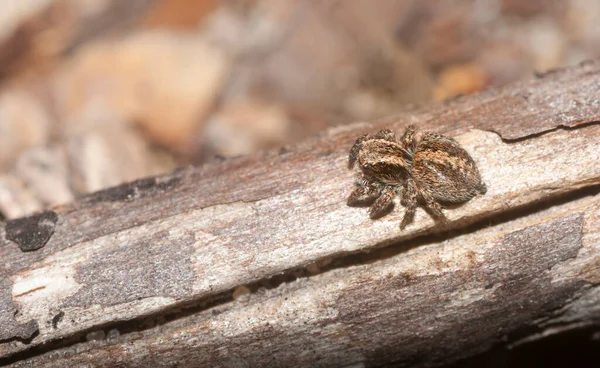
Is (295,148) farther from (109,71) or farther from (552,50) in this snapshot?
(552,50)

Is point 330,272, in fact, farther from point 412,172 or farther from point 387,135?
point 387,135

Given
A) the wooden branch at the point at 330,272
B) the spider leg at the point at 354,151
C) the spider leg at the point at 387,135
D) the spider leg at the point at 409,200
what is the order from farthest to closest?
1. the spider leg at the point at 387,135
2. the spider leg at the point at 354,151
3. the spider leg at the point at 409,200
4. the wooden branch at the point at 330,272

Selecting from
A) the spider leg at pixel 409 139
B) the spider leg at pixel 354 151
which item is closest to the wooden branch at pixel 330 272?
the spider leg at pixel 354 151

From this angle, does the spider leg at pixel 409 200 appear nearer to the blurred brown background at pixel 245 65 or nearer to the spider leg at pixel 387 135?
the spider leg at pixel 387 135

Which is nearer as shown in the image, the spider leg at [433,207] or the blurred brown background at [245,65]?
the spider leg at [433,207]

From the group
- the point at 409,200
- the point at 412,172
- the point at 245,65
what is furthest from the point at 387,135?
the point at 245,65

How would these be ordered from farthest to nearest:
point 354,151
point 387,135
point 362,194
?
1. point 387,135
2. point 354,151
3. point 362,194

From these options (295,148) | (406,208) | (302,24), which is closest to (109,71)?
(302,24)
